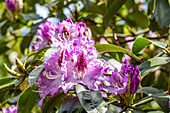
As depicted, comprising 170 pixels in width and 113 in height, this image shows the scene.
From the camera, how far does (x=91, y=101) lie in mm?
831

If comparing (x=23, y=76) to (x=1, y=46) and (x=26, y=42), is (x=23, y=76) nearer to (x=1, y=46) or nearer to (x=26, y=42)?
(x=26, y=42)

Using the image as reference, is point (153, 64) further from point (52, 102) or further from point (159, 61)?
point (52, 102)

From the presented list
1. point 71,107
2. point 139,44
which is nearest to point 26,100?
point 71,107

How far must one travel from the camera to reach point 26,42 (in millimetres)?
1941

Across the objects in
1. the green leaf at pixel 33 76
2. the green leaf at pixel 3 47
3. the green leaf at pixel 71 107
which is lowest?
the green leaf at pixel 71 107

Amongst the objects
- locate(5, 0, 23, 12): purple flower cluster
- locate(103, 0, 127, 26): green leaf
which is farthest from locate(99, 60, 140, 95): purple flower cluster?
locate(5, 0, 23, 12): purple flower cluster

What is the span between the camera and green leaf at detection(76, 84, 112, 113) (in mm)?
802

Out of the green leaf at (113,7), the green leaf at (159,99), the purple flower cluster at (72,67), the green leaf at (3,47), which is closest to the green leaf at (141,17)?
the green leaf at (113,7)

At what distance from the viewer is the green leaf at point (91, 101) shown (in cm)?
80

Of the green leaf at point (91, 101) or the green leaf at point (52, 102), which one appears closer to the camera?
the green leaf at point (91, 101)

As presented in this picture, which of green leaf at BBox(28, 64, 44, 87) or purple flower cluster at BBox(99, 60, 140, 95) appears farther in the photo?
purple flower cluster at BBox(99, 60, 140, 95)

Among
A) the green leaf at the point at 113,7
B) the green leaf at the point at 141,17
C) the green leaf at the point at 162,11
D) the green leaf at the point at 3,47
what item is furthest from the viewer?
the green leaf at the point at 3,47

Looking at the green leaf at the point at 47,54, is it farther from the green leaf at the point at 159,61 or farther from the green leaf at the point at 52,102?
the green leaf at the point at 159,61

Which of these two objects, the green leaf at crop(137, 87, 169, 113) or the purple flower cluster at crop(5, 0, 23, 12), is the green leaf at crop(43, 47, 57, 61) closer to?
the green leaf at crop(137, 87, 169, 113)
